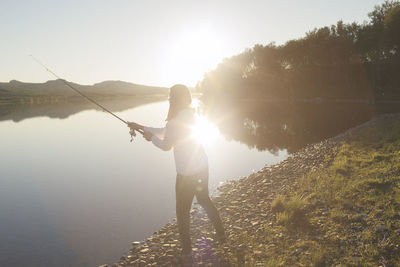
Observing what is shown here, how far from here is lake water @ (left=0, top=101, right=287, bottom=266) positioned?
869 centimetres

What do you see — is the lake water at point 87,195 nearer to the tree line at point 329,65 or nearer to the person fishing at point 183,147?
the person fishing at point 183,147

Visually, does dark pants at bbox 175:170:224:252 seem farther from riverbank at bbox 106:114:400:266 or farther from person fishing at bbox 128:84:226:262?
riverbank at bbox 106:114:400:266

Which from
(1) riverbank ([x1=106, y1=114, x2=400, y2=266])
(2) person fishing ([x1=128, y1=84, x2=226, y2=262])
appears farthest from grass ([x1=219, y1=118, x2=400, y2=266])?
(2) person fishing ([x1=128, y1=84, x2=226, y2=262])

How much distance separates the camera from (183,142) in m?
5.62

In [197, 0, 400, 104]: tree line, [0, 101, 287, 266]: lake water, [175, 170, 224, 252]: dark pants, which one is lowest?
[0, 101, 287, 266]: lake water

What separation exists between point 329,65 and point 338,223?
67.5 m

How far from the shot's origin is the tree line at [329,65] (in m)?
52.7

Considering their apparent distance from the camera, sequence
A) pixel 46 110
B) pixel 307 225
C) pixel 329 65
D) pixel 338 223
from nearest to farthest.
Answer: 1. pixel 338 223
2. pixel 307 225
3. pixel 329 65
4. pixel 46 110

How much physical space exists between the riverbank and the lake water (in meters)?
1.48

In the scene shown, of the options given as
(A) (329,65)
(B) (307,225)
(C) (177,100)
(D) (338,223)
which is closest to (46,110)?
(A) (329,65)

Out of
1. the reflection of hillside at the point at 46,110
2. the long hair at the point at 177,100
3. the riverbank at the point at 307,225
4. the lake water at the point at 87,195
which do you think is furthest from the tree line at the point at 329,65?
the long hair at the point at 177,100

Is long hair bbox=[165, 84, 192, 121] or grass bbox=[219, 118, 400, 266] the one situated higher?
long hair bbox=[165, 84, 192, 121]

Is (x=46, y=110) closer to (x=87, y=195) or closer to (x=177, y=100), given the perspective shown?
(x=87, y=195)

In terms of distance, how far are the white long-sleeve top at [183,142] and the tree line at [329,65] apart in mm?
57218
